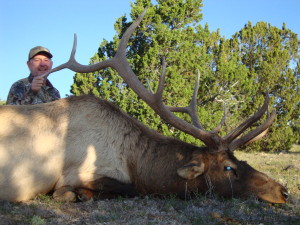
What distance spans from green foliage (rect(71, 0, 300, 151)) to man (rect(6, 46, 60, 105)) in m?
6.59

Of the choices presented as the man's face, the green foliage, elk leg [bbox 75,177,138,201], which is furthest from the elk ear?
the green foliage

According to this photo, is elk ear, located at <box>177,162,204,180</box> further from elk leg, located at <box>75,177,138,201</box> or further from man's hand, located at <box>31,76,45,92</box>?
man's hand, located at <box>31,76,45,92</box>

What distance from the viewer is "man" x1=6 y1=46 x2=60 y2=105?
249 inches

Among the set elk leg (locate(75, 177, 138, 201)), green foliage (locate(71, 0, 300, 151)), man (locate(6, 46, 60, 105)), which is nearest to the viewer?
elk leg (locate(75, 177, 138, 201))

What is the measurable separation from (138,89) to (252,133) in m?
1.51

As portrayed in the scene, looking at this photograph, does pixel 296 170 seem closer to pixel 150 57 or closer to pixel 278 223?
pixel 278 223

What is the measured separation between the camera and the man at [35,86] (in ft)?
20.7

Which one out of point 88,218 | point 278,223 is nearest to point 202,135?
point 278,223

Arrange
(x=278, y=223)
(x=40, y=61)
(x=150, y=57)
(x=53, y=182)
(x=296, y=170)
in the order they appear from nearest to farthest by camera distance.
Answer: (x=278, y=223), (x=53, y=182), (x=40, y=61), (x=296, y=170), (x=150, y=57)

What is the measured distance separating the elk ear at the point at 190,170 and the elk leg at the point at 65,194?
1.22 m

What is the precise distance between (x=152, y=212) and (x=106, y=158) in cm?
105

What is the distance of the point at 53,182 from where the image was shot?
4.19m

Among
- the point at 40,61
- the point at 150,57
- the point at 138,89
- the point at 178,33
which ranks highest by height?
the point at 178,33

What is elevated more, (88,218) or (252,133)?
(252,133)
